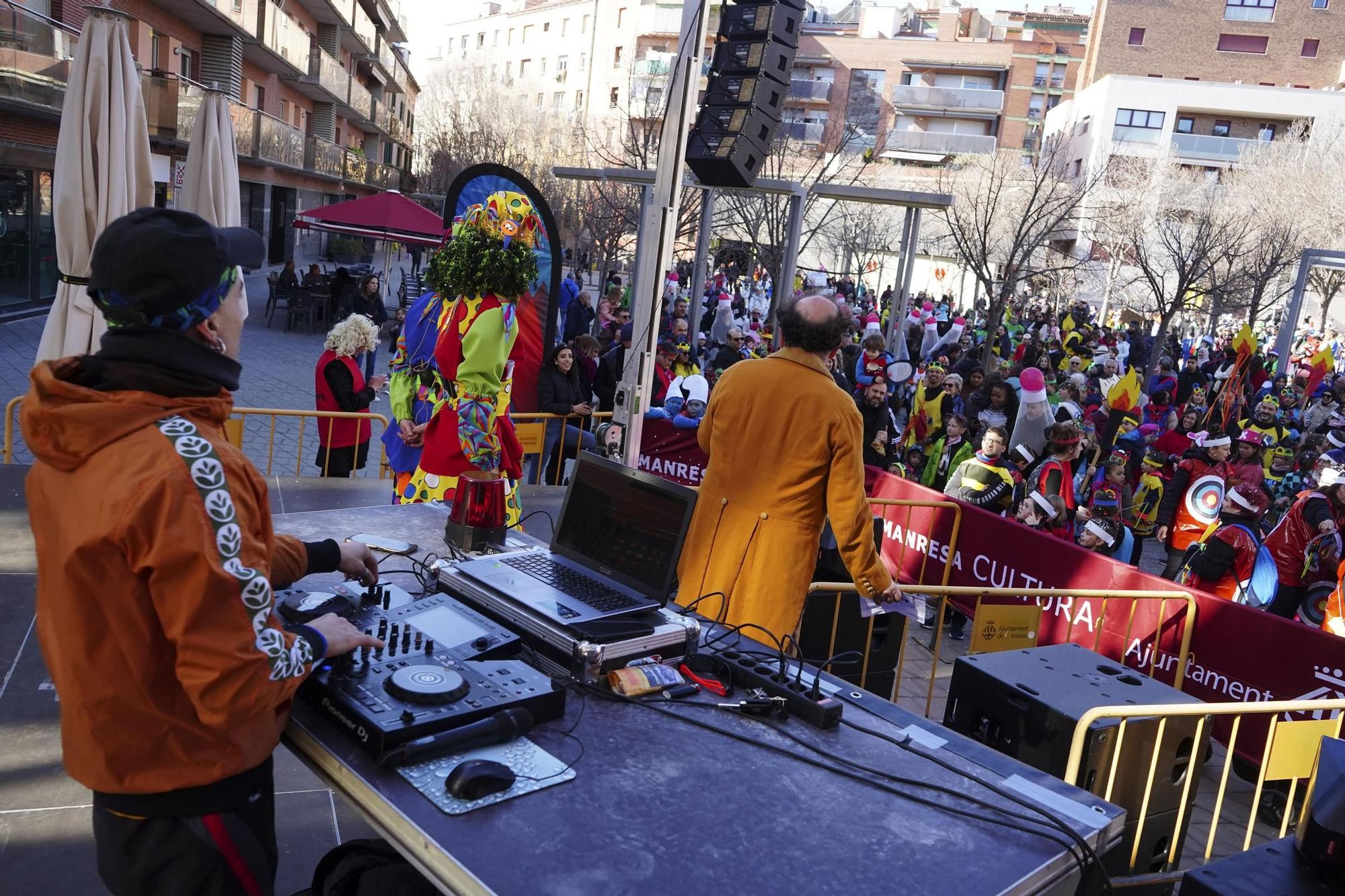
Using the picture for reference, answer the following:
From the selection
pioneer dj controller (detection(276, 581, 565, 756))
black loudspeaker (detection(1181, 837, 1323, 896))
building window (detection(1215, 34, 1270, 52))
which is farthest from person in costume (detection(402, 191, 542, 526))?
building window (detection(1215, 34, 1270, 52))

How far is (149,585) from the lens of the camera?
1.72 m

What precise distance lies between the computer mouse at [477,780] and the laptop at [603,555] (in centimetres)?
65

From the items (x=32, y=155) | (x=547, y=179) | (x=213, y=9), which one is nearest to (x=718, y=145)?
(x=32, y=155)

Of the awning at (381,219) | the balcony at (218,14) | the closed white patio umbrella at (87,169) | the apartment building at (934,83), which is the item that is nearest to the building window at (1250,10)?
the apartment building at (934,83)

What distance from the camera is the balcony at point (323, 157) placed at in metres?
35.3

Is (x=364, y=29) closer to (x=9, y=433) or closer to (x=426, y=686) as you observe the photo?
(x=9, y=433)

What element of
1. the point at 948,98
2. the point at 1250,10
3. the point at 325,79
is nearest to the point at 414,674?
the point at 325,79

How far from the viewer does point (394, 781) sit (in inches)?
76.5

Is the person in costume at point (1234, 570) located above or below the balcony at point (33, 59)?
below

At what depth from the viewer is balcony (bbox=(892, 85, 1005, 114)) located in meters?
63.0

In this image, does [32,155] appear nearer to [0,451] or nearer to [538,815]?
[0,451]

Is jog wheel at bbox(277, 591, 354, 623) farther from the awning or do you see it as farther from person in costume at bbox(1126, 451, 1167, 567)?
the awning

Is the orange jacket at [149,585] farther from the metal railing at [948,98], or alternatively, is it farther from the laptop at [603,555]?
the metal railing at [948,98]

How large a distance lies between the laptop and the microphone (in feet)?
1.48
